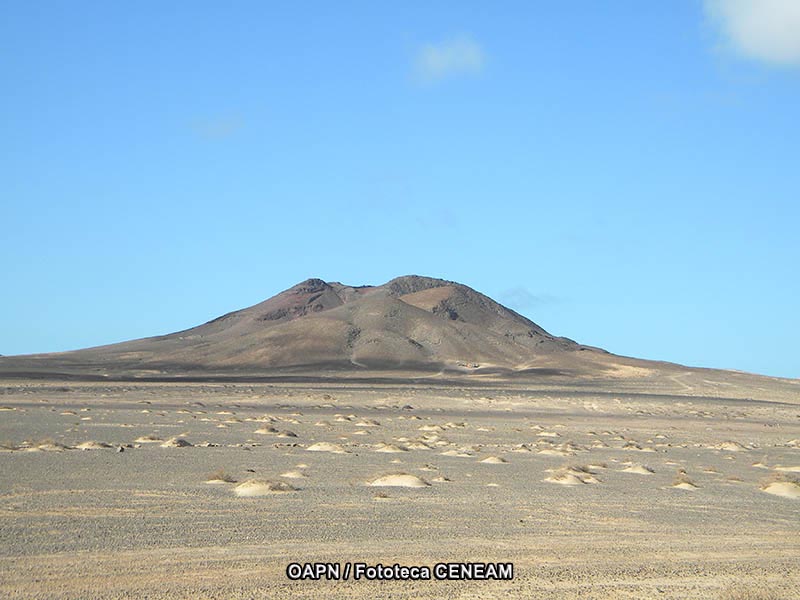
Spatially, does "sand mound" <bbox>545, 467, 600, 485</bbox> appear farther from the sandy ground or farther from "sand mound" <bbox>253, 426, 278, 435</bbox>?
"sand mound" <bbox>253, 426, 278, 435</bbox>

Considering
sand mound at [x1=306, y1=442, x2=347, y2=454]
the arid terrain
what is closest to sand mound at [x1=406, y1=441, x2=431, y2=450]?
the arid terrain

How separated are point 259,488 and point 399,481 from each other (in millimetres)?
3553

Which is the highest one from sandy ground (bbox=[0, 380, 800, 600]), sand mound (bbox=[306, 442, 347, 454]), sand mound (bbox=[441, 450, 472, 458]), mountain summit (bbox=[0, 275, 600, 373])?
mountain summit (bbox=[0, 275, 600, 373])

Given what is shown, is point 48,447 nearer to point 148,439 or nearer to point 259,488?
point 148,439

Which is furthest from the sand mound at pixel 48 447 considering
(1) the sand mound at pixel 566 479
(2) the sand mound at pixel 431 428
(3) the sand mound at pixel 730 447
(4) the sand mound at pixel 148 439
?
(3) the sand mound at pixel 730 447

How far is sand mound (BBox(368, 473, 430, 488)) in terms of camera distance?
2173cm

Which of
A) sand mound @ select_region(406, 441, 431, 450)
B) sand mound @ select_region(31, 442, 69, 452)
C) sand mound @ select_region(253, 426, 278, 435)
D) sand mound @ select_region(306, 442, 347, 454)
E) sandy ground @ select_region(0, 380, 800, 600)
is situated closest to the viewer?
sandy ground @ select_region(0, 380, 800, 600)

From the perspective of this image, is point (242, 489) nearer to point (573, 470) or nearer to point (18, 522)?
point (18, 522)

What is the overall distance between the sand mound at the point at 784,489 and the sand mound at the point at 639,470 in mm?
3651

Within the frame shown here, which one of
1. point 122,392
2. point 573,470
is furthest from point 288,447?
point 122,392

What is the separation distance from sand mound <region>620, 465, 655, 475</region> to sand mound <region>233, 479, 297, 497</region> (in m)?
10.4

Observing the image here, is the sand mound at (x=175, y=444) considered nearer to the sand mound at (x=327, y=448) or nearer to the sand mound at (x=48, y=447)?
the sand mound at (x=48, y=447)

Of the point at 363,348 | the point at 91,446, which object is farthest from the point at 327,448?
the point at 363,348

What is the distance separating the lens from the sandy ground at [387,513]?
40.0 ft
